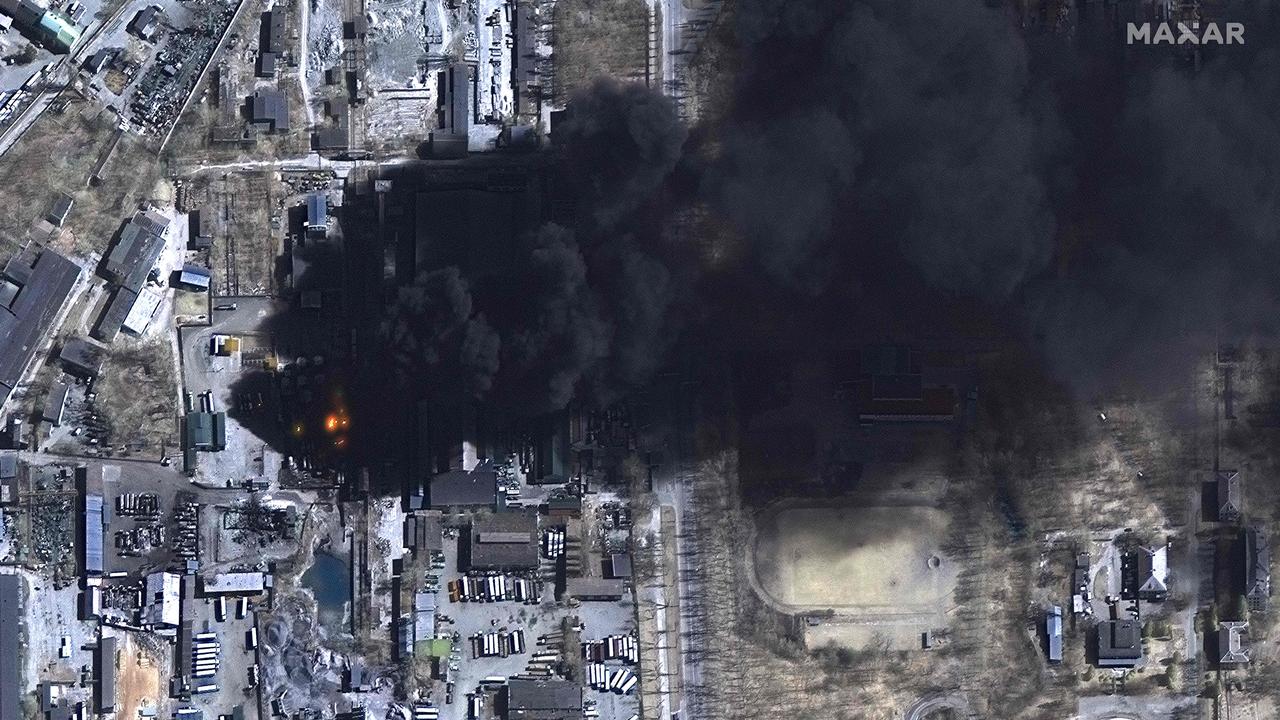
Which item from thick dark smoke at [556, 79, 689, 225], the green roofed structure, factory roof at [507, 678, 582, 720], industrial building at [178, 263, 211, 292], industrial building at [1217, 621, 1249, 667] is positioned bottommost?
factory roof at [507, 678, 582, 720]

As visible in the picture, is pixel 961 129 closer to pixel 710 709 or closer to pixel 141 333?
pixel 710 709

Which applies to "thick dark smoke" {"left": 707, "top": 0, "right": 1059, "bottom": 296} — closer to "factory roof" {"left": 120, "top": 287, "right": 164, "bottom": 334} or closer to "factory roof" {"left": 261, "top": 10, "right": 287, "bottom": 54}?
"factory roof" {"left": 261, "top": 10, "right": 287, "bottom": 54}

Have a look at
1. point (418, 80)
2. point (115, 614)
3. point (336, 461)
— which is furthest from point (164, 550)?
point (418, 80)

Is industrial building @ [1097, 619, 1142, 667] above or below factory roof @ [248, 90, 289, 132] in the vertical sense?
below

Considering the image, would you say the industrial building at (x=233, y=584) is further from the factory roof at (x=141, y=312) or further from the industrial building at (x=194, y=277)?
the industrial building at (x=194, y=277)

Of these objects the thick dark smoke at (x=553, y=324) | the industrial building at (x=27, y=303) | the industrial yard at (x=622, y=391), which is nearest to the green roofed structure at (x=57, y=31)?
the industrial yard at (x=622, y=391)

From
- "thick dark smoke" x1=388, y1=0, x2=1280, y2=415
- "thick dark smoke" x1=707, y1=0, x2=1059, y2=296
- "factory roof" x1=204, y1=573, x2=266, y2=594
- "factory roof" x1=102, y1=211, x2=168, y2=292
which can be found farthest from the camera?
"factory roof" x1=204, y1=573, x2=266, y2=594

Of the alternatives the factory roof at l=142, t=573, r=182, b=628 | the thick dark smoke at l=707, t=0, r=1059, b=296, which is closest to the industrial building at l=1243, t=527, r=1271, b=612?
the thick dark smoke at l=707, t=0, r=1059, b=296
